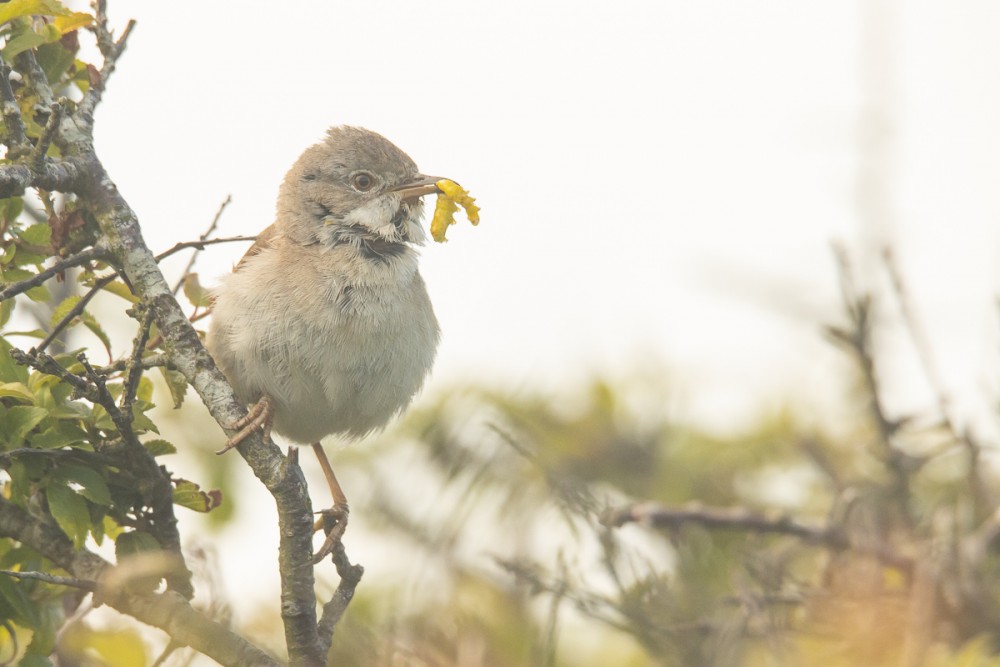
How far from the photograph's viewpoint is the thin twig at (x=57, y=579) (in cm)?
331

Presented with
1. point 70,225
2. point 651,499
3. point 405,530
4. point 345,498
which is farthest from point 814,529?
point 70,225

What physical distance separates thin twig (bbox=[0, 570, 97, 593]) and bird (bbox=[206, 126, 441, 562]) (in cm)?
112

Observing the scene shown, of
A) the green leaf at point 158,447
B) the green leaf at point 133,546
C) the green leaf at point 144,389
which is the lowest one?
the green leaf at point 133,546

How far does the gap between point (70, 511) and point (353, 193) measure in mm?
2941

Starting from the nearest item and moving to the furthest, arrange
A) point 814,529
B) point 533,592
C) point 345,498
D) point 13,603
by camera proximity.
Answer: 1. point 13,603
2. point 533,592
3. point 814,529
4. point 345,498

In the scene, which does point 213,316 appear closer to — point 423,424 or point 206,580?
point 423,424

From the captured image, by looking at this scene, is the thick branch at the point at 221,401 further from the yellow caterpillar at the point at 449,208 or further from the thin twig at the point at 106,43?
the yellow caterpillar at the point at 449,208

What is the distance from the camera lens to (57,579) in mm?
3311

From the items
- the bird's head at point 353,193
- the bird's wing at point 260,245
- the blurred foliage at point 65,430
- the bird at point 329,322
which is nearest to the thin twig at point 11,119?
the blurred foliage at point 65,430

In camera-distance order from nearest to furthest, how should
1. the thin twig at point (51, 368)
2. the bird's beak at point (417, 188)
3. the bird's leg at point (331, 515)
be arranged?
1. the thin twig at point (51, 368)
2. the bird's leg at point (331, 515)
3. the bird's beak at point (417, 188)

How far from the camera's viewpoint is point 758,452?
18.6ft

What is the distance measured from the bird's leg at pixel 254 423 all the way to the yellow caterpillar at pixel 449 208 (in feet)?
3.41

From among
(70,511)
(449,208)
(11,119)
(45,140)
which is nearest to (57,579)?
(70,511)

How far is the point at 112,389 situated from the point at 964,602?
122 inches
